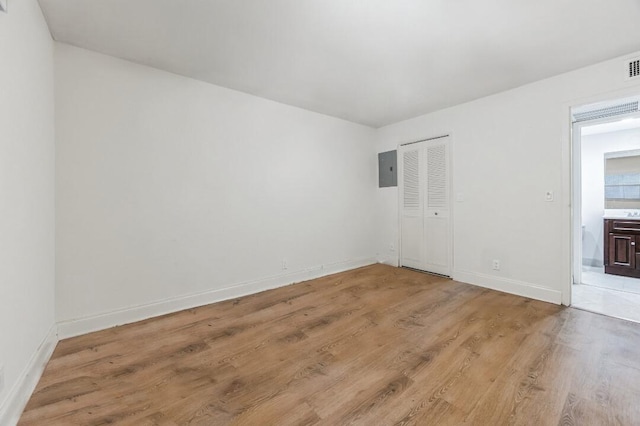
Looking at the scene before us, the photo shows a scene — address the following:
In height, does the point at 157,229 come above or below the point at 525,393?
above

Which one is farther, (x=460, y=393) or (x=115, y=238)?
(x=115, y=238)

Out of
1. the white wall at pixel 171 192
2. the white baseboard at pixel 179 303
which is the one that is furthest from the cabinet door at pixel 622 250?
the white wall at pixel 171 192

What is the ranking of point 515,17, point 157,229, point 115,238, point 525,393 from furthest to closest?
point 157,229
point 115,238
point 515,17
point 525,393

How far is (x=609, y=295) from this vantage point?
10.6 feet

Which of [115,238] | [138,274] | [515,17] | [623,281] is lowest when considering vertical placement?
[623,281]

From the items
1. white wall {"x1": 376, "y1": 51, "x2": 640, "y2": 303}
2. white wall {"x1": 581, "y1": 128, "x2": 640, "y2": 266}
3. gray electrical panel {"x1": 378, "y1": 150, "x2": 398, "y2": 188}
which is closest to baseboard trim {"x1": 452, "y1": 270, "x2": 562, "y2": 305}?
white wall {"x1": 376, "y1": 51, "x2": 640, "y2": 303}

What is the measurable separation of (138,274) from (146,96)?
175 centimetres

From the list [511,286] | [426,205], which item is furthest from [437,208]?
[511,286]

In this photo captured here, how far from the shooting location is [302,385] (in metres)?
1.66

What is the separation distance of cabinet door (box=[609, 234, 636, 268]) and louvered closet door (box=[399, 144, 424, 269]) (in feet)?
9.46

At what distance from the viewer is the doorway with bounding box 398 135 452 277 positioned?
3.97 meters

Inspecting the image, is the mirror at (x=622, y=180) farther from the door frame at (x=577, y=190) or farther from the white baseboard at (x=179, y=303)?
the white baseboard at (x=179, y=303)

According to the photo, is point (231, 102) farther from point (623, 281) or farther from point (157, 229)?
point (623, 281)

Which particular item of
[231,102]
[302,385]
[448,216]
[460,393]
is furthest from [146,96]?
[448,216]
